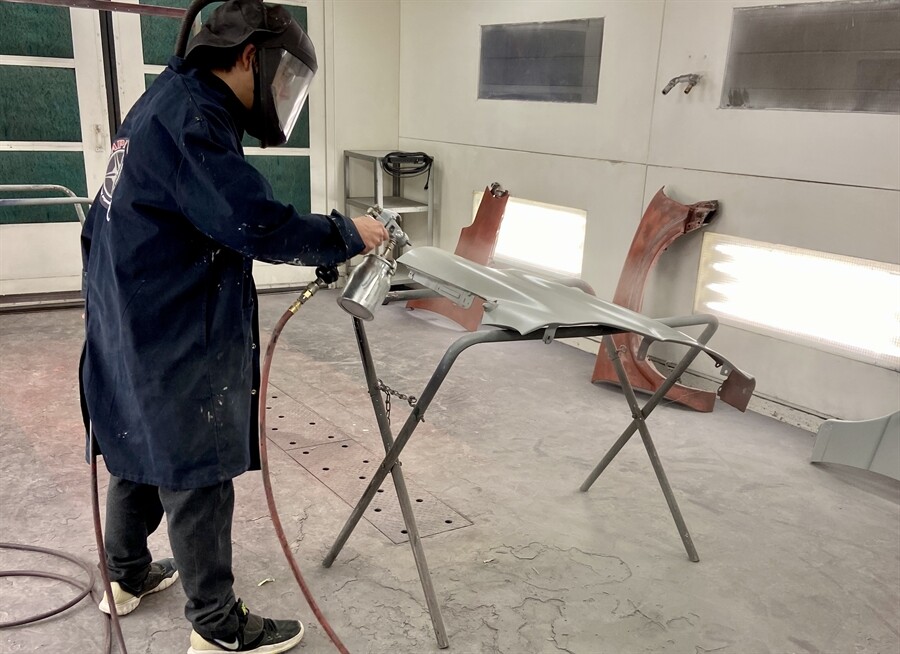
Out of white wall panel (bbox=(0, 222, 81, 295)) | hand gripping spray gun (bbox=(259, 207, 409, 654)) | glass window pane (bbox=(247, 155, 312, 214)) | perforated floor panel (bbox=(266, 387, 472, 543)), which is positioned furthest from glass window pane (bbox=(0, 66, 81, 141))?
hand gripping spray gun (bbox=(259, 207, 409, 654))

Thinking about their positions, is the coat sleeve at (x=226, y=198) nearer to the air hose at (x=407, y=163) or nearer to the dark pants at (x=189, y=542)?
the dark pants at (x=189, y=542)

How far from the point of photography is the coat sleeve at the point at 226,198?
138 centimetres

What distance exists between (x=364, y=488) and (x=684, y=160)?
218 centimetres

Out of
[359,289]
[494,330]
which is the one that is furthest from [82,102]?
[494,330]

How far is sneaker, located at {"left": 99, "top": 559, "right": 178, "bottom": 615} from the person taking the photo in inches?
75.2

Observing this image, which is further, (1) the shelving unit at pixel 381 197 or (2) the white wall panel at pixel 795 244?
(1) the shelving unit at pixel 381 197

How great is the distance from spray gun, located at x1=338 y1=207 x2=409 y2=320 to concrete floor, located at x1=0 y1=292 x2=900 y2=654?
0.84m

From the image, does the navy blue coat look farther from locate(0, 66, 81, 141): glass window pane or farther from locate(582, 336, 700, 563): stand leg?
locate(0, 66, 81, 141): glass window pane

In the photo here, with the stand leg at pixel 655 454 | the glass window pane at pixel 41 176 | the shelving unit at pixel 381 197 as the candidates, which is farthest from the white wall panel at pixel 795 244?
the glass window pane at pixel 41 176

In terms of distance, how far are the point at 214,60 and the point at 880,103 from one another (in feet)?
8.21

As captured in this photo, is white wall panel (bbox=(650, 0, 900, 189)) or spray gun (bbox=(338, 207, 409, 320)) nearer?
spray gun (bbox=(338, 207, 409, 320))

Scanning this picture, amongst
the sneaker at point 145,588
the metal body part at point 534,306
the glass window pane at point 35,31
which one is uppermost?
the glass window pane at point 35,31

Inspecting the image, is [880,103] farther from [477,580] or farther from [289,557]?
[289,557]

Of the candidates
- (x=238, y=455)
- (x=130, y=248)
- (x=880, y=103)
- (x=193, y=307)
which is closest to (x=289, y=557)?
(x=238, y=455)
